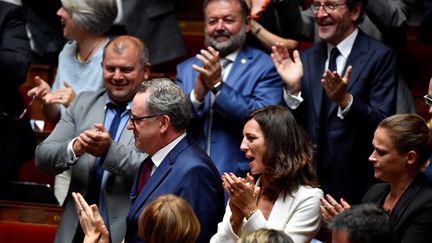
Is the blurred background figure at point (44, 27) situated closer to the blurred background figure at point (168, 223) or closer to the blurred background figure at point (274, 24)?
the blurred background figure at point (274, 24)

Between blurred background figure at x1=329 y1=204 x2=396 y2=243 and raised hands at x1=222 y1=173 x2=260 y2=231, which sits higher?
blurred background figure at x1=329 y1=204 x2=396 y2=243

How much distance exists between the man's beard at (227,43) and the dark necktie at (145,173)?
62 cm

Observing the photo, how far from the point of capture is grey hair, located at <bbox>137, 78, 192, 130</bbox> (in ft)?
9.17

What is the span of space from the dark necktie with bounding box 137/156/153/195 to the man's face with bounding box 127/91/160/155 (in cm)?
3

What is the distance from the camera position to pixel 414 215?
248cm

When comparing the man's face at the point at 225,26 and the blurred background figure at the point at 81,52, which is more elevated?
the man's face at the point at 225,26

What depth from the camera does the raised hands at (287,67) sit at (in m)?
3.22

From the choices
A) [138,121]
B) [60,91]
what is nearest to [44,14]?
[60,91]

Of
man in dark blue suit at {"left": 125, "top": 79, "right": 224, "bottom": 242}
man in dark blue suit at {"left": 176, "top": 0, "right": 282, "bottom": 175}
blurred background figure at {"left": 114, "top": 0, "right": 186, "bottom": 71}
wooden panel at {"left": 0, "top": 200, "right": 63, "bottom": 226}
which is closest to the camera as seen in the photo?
man in dark blue suit at {"left": 125, "top": 79, "right": 224, "bottom": 242}

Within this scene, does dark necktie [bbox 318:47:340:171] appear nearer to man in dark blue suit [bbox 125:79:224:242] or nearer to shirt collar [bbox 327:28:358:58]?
shirt collar [bbox 327:28:358:58]

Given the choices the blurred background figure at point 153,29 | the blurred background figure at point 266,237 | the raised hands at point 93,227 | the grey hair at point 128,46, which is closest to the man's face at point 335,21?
the grey hair at point 128,46

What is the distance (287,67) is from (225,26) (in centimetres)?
25

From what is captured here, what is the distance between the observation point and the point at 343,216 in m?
2.22

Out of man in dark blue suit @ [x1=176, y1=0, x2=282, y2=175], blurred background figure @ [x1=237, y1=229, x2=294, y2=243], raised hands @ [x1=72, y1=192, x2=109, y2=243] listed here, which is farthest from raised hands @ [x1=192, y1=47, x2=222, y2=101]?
blurred background figure @ [x1=237, y1=229, x2=294, y2=243]
